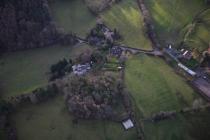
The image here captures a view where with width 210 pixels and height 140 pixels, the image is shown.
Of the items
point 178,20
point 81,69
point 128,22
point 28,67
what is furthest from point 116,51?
point 28,67

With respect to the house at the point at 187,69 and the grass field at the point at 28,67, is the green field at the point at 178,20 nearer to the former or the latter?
the house at the point at 187,69

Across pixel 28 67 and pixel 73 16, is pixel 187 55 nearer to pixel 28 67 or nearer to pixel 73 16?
pixel 73 16

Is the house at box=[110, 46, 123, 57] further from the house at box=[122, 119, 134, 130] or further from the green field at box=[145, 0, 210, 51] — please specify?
the house at box=[122, 119, 134, 130]

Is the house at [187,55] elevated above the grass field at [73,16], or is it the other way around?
the grass field at [73,16]

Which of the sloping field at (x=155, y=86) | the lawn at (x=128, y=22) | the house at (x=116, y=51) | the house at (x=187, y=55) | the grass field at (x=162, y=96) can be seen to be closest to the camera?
the grass field at (x=162, y=96)

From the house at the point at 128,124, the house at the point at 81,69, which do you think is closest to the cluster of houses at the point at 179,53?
the house at the point at 81,69

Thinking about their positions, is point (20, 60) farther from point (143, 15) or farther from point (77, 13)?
point (143, 15)
